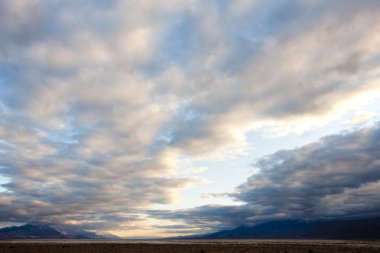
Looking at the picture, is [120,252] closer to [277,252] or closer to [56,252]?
Result: [56,252]

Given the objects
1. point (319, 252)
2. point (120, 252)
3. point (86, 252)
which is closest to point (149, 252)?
point (120, 252)

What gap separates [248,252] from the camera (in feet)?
289

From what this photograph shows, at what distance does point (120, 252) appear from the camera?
304ft

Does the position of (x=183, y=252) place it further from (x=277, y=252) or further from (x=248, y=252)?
(x=277, y=252)

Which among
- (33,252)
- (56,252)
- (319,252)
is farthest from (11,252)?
(319,252)

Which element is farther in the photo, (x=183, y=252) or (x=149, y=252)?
(x=149, y=252)

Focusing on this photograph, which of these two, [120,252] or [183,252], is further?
[120,252]

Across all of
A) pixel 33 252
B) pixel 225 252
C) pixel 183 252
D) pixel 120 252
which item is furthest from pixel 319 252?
pixel 33 252

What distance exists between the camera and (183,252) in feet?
281

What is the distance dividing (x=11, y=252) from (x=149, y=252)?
35.2m

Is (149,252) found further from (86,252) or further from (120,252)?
(86,252)

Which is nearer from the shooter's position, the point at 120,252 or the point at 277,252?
the point at 277,252

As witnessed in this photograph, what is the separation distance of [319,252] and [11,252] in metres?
78.0

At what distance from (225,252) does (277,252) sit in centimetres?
1352
